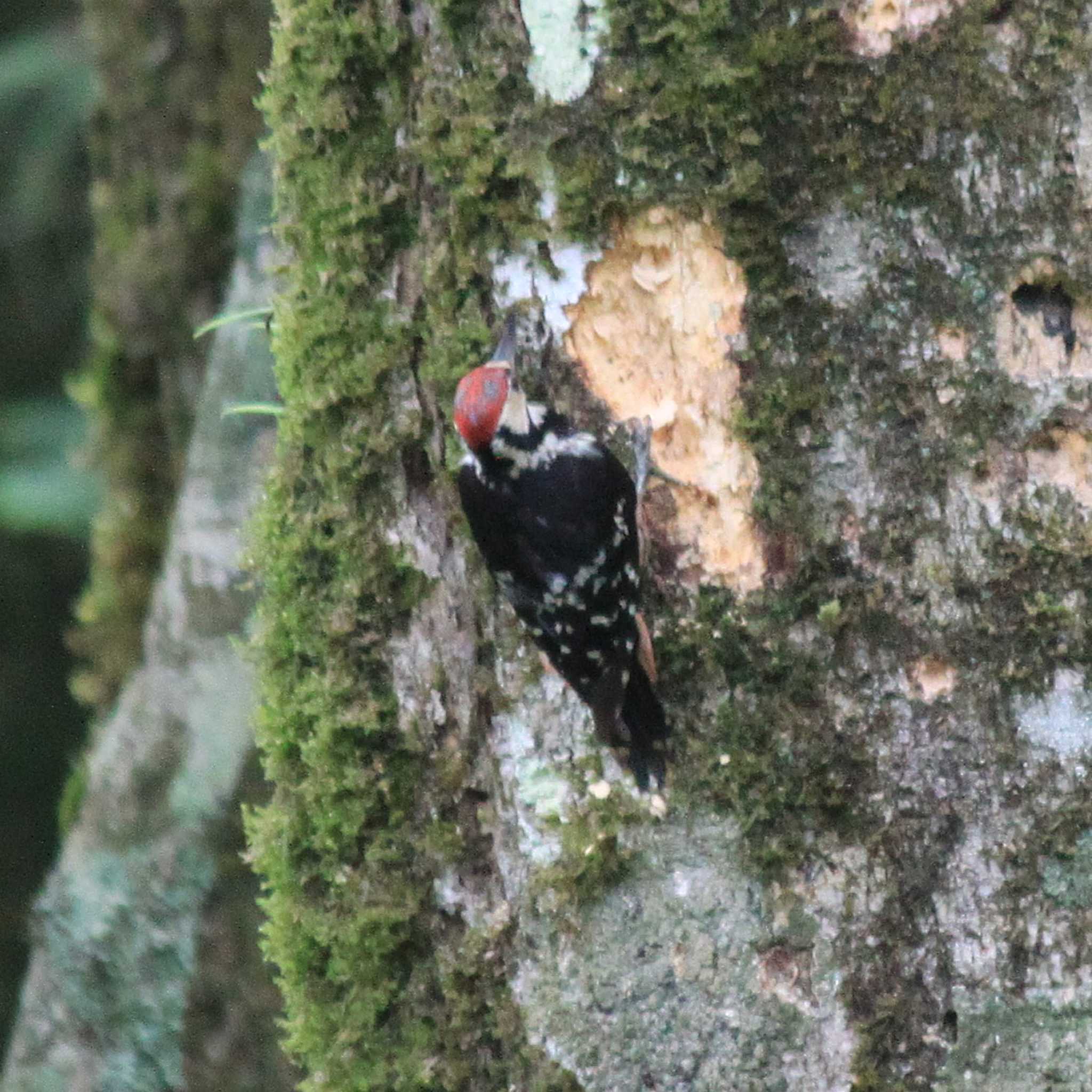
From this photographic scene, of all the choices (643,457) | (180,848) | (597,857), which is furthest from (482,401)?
(180,848)

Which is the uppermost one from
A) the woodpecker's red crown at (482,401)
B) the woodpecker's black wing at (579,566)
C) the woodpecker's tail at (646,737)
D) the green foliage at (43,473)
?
the green foliage at (43,473)

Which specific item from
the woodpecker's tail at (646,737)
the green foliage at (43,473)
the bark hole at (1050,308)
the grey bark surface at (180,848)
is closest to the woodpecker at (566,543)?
the woodpecker's tail at (646,737)

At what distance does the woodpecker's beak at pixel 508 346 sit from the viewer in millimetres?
2412

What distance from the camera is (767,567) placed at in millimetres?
2346

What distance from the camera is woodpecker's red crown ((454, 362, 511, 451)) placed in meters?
2.42

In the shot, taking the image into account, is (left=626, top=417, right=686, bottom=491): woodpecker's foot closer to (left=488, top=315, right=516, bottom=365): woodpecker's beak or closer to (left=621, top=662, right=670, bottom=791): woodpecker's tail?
(left=488, top=315, right=516, bottom=365): woodpecker's beak

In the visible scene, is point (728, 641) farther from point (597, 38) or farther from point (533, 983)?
point (597, 38)

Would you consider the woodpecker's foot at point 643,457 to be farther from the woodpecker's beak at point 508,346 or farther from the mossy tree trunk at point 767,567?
the woodpecker's beak at point 508,346

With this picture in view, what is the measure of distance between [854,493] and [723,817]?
1.92ft

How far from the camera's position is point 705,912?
2.28 meters

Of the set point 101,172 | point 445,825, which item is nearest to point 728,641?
point 445,825

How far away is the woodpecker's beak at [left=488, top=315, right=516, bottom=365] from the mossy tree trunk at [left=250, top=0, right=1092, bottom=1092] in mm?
43

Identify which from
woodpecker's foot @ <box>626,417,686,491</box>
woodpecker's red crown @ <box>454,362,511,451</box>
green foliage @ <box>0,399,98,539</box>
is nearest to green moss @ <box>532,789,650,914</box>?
woodpecker's foot @ <box>626,417,686,491</box>

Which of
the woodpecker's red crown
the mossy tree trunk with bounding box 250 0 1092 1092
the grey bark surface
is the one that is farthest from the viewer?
the grey bark surface
